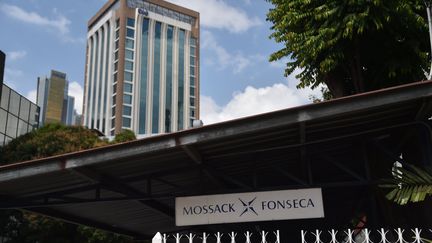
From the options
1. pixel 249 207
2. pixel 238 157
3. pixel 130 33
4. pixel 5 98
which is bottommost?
pixel 249 207

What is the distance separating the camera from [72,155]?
898cm

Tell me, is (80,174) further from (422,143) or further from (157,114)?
(157,114)

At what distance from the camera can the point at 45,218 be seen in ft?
90.2

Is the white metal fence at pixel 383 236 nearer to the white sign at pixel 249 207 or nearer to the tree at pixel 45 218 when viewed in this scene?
the white sign at pixel 249 207

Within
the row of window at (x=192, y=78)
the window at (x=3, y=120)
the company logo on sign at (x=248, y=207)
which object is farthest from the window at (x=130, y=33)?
the company logo on sign at (x=248, y=207)

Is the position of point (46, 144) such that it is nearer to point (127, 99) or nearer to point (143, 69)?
point (127, 99)

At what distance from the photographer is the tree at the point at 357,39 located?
13.7m

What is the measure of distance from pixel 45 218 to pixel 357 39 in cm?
1982

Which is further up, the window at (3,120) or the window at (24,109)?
the window at (24,109)

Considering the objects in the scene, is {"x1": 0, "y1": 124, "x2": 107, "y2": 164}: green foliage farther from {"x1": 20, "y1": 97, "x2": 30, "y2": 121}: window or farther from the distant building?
{"x1": 20, "y1": 97, "x2": 30, "y2": 121}: window

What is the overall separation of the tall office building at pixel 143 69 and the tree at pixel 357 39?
87.4 m

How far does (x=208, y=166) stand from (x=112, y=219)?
4.96 meters

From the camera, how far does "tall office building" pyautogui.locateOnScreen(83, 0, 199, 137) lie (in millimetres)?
103125

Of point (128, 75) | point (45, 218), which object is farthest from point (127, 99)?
point (45, 218)
